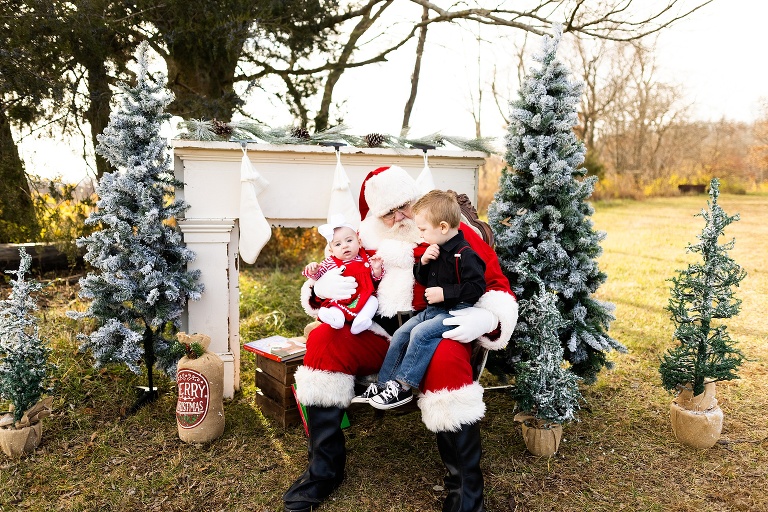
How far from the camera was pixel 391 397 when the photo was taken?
257cm

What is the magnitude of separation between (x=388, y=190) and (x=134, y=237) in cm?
171

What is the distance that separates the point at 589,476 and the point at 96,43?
212 inches

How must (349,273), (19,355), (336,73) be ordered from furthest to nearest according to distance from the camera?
1. (336,73)
2. (19,355)
3. (349,273)

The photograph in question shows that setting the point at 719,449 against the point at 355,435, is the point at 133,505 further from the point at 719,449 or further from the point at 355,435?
the point at 719,449

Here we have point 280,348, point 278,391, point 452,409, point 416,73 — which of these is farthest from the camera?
point 416,73

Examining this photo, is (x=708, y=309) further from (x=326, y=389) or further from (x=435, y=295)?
(x=326, y=389)

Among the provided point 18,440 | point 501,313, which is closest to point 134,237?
point 18,440

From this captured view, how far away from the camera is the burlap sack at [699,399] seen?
10.5 feet

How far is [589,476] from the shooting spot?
116 inches

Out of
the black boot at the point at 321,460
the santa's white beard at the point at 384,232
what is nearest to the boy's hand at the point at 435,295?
the santa's white beard at the point at 384,232

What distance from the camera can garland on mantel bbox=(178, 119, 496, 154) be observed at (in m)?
3.67

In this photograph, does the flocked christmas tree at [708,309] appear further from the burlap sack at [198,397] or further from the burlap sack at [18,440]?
the burlap sack at [18,440]

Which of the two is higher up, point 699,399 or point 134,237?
point 134,237

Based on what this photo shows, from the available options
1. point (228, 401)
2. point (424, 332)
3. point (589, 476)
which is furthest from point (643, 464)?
point (228, 401)
